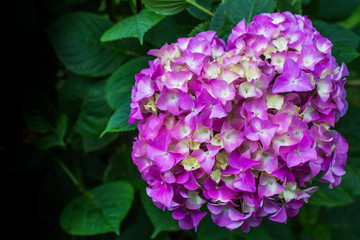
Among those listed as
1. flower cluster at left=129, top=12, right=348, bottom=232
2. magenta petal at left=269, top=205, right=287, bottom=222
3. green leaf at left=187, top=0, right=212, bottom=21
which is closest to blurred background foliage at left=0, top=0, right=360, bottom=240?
green leaf at left=187, top=0, right=212, bottom=21

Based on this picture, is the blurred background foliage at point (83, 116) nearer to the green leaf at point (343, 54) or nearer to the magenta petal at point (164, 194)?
the green leaf at point (343, 54)

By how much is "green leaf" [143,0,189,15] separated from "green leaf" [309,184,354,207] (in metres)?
0.58

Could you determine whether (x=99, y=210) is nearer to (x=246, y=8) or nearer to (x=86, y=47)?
(x=86, y=47)

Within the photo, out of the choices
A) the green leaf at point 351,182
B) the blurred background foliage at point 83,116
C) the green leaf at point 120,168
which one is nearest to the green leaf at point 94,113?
the blurred background foliage at point 83,116

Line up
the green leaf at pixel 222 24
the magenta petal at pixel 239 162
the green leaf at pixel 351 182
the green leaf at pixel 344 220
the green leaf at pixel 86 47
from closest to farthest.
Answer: the magenta petal at pixel 239 162 → the green leaf at pixel 222 24 → the green leaf at pixel 86 47 → the green leaf at pixel 351 182 → the green leaf at pixel 344 220

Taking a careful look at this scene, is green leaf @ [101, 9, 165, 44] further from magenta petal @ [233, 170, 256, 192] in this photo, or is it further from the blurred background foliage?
magenta petal @ [233, 170, 256, 192]

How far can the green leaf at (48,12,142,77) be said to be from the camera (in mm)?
1040

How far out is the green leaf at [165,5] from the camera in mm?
830

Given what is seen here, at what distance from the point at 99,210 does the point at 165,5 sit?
0.52m

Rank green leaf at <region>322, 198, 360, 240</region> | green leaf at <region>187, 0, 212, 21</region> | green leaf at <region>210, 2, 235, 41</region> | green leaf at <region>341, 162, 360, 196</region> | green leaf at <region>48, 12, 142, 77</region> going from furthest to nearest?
green leaf at <region>322, 198, 360, 240</region>, green leaf at <region>341, 162, 360, 196</region>, green leaf at <region>48, 12, 142, 77</region>, green leaf at <region>187, 0, 212, 21</region>, green leaf at <region>210, 2, 235, 41</region>

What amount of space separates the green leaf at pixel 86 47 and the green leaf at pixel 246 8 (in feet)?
1.11

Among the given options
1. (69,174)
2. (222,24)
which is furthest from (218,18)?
(69,174)

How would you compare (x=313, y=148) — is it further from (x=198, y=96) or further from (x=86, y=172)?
(x=86, y=172)

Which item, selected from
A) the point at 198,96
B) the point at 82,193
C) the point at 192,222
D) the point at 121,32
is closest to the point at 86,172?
the point at 82,193
